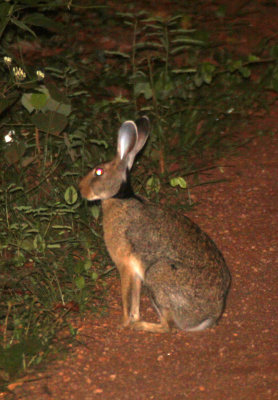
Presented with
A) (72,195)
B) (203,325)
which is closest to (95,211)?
(72,195)

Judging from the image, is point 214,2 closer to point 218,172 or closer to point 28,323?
point 218,172

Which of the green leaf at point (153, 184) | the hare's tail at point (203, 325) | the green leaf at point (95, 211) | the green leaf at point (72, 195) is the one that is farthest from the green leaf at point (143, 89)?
the hare's tail at point (203, 325)

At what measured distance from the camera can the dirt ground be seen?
4121mm

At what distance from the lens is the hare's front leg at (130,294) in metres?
4.85

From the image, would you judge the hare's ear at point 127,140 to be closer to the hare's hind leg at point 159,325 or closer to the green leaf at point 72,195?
the green leaf at point 72,195

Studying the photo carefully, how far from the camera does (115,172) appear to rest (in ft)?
16.5

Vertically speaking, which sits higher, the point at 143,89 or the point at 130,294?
the point at 143,89

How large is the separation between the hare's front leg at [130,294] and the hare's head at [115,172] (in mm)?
568

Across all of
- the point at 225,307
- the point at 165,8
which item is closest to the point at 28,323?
the point at 225,307

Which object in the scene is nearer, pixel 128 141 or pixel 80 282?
Answer: pixel 80 282

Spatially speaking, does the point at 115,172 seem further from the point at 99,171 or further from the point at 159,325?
the point at 159,325

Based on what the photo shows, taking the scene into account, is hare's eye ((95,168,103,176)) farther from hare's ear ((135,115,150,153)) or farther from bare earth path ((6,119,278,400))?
bare earth path ((6,119,278,400))

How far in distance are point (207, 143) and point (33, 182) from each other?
5.71 ft

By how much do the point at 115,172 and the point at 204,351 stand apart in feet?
4.46
